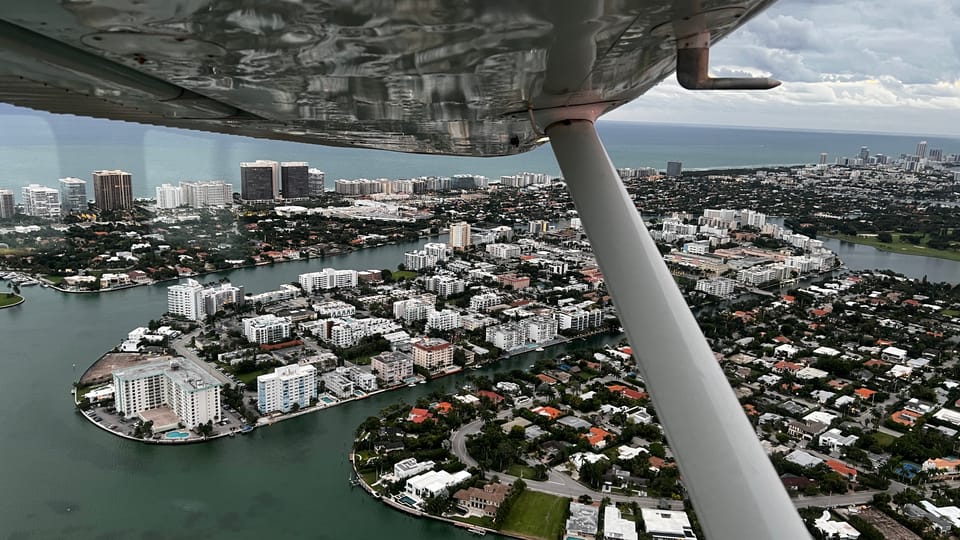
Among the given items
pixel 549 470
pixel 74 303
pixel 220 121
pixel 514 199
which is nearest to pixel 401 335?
pixel 549 470

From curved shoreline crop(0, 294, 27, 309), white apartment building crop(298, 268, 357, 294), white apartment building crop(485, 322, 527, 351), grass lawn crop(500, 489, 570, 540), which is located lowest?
grass lawn crop(500, 489, 570, 540)

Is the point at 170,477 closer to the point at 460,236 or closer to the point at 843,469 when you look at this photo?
→ the point at 843,469

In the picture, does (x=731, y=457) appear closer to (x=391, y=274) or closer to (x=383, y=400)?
(x=383, y=400)

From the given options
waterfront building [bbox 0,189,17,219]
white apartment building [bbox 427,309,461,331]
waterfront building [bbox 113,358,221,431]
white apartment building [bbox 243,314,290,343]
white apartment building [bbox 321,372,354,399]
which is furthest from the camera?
waterfront building [bbox 0,189,17,219]

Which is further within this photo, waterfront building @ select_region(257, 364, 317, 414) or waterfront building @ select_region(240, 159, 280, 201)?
waterfront building @ select_region(240, 159, 280, 201)

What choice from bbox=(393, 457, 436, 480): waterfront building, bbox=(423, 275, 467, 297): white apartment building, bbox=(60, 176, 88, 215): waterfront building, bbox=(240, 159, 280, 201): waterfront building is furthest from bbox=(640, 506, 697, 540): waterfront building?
bbox=(240, 159, 280, 201): waterfront building

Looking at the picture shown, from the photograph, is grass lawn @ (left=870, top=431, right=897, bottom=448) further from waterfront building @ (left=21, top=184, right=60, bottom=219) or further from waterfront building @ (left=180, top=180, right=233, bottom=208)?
waterfront building @ (left=21, top=184, right=60, bottom=219)

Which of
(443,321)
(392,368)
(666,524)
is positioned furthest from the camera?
(443,321)

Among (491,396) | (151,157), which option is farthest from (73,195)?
(491,396)
